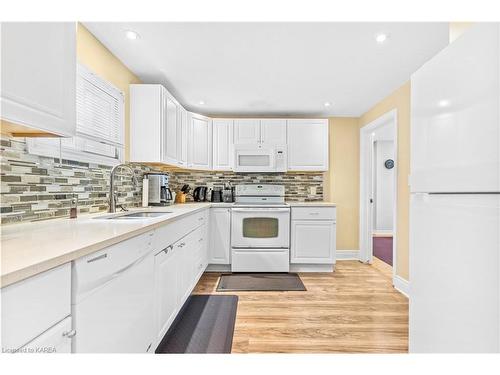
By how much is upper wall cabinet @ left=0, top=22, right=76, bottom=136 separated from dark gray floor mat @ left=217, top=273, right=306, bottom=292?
2.37 meters

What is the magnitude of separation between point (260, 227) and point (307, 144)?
139cm

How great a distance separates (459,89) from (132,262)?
1.49 metres

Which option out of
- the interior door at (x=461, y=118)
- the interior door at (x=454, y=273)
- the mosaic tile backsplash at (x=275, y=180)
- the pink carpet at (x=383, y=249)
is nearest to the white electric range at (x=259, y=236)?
the mosaic tile backsplash at (x=275, y=180)

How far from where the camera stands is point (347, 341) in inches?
77.4

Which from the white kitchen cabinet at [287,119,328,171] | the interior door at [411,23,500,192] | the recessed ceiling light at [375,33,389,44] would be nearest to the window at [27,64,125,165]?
the interior door at [411,23,500,192]

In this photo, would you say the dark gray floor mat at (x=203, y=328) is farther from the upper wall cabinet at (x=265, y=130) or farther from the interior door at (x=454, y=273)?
the upper wall cabinet at (x=265, y=130)

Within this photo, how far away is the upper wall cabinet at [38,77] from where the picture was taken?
0.89 meters

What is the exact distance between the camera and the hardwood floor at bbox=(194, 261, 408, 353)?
1.92 metres

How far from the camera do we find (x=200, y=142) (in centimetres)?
382

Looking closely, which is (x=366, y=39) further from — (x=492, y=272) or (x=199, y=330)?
(x=199, y=330)
